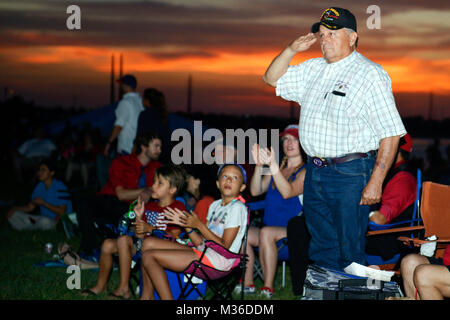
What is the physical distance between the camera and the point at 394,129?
3.36 m

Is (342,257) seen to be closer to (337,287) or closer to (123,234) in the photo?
(337,287)

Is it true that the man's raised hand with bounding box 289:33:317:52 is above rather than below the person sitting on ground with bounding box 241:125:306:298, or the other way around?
above

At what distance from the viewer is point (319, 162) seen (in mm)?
3572

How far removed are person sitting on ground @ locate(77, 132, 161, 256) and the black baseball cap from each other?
2758 mm

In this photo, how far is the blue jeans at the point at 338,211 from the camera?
137 inches

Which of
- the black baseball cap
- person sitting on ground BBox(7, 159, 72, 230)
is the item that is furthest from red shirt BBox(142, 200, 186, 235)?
person sitting on ground BBox(7, 159, 72, 230)

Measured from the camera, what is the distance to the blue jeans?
3490 millimetres

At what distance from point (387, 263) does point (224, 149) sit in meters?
1.89

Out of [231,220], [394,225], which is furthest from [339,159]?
[394,225]

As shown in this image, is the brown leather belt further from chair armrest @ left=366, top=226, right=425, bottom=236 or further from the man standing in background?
the man standing in background

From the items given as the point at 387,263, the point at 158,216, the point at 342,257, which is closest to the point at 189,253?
the point at 158,216

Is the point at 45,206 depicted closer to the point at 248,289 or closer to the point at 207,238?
the point at 248,289

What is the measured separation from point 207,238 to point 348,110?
4.45 ft

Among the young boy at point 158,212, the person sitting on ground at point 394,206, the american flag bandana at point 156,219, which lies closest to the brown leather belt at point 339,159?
the person sitting on ground at point 394,206
